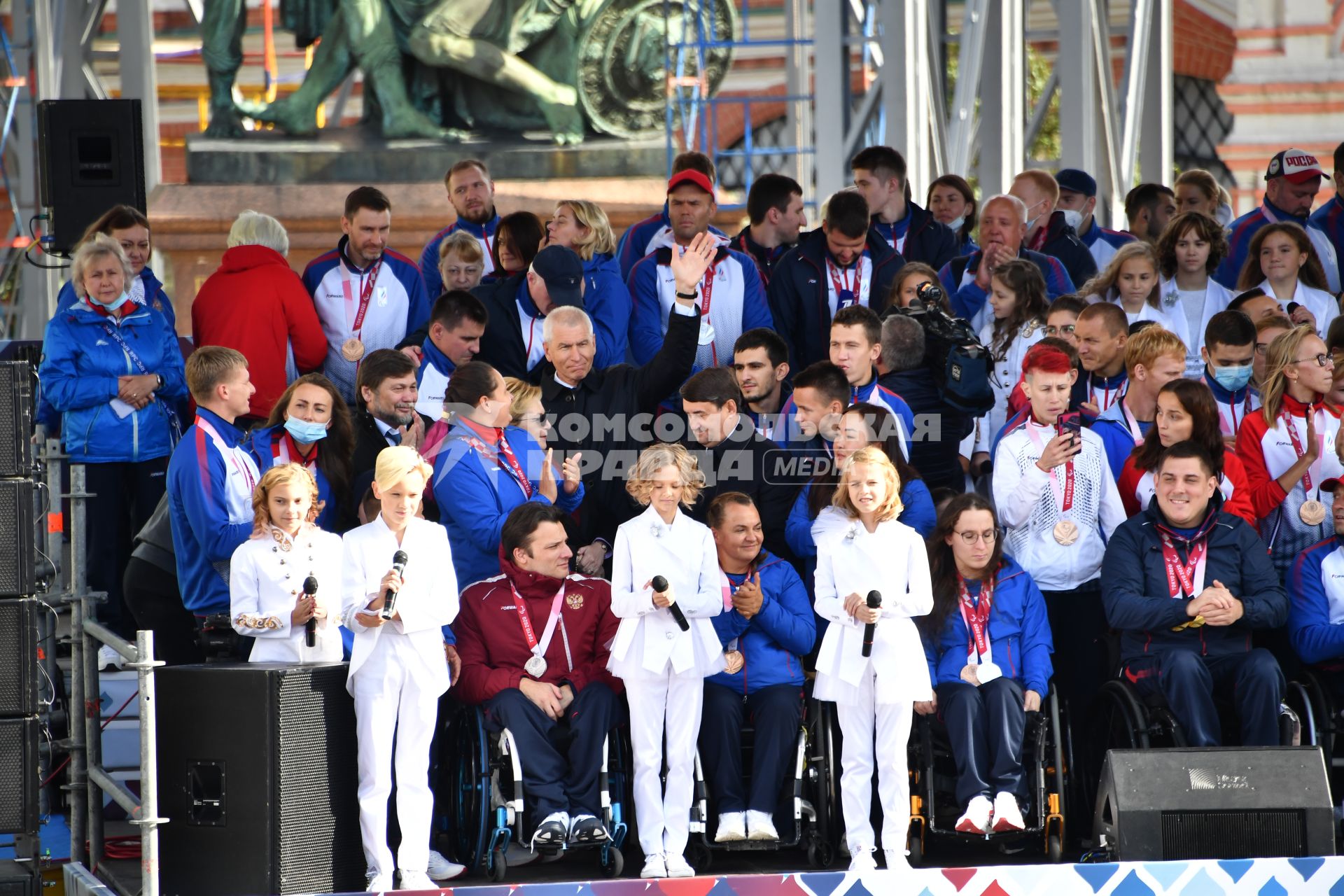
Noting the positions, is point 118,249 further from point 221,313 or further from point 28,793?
point 28,793

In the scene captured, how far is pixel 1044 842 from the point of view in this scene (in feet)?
21.4

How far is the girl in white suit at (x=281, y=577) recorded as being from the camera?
6172 mm

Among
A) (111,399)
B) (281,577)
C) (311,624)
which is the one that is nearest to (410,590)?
(311,624)

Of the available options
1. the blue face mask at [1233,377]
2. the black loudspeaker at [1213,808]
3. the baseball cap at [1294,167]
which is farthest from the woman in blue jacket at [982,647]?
the baseball cap at [1294,167]

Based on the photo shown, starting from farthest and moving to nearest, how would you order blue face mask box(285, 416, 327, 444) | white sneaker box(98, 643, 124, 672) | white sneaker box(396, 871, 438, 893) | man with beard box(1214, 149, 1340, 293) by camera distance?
1. man with beard box(1214, 149, 1340, 293)
2. white sneaker box(98, 643, 124, 672)
3. blue face mask box(285, 416, 327, 444)
4. white sneaker box(396, 871, 438, 893)

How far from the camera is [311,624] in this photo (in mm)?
6078

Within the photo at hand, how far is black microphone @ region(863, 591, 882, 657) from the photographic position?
19.3 feet

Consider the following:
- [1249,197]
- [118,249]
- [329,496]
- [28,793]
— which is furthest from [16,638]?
[1249,197]

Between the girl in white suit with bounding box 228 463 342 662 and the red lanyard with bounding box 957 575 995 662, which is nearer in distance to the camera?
Answer: the girl in white suit with bounding box 228 463 342 662

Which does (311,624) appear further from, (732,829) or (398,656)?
(732,829)

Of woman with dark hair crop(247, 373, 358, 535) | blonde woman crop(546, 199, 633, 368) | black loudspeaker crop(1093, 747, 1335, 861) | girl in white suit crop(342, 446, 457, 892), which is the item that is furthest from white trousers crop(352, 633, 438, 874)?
black loudspeaker crop(1093, 747, 1335, 861)

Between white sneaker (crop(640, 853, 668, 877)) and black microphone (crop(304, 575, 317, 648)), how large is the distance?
4.44 feet

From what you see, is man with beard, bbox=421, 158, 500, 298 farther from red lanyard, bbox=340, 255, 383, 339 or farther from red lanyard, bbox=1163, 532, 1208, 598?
red lanyard, bbox=1163, 532, 1208, 598

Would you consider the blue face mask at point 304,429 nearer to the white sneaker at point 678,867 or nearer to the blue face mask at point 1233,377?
the white sneaker at point 678,867
